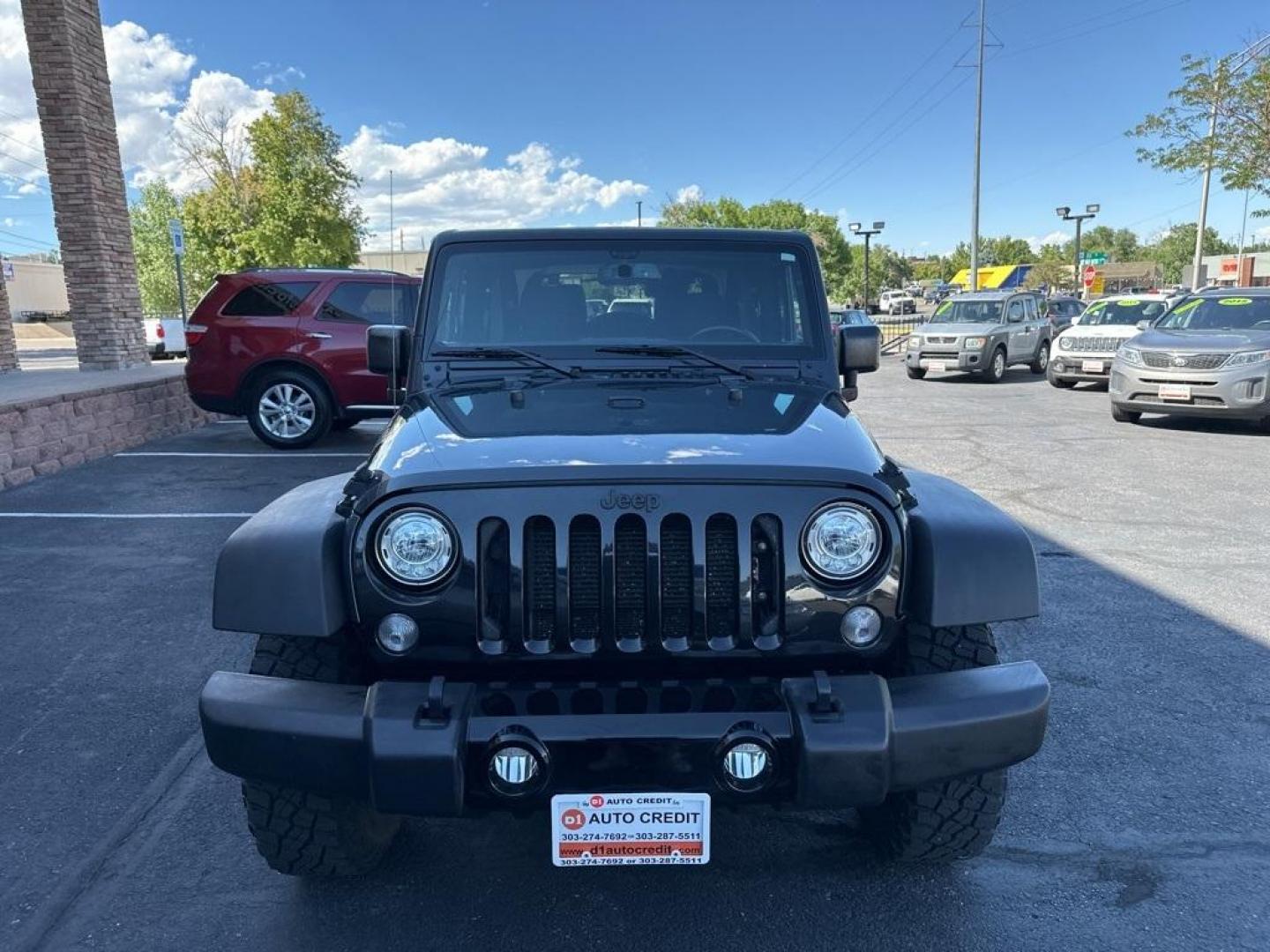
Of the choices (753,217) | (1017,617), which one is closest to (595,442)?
(1017,617)

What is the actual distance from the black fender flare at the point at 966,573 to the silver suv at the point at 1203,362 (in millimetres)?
9705

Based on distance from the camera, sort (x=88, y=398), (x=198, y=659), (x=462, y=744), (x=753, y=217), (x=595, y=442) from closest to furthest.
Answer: (x=462, y=744), (x=595, y=442), (x=198, y=659), (x=88, y=398), (x=753, y=217)

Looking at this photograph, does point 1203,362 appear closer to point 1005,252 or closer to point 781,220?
point 781,220

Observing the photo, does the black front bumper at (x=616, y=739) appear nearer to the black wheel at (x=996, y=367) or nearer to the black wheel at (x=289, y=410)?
the black wheel at (x=289, y=410)

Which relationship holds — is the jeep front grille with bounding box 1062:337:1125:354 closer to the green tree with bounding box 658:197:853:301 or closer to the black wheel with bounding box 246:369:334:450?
the black wheel with bounding box 246:369:334:450

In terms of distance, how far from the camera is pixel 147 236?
44.3m

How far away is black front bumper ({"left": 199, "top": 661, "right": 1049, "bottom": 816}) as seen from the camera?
6.87ft

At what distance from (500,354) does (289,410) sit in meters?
7.36

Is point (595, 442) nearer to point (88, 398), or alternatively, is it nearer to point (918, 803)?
point (918, 803)

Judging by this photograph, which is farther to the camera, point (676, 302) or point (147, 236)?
point (147, 236)

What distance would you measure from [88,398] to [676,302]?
26.6ft

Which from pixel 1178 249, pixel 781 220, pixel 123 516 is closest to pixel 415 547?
pixel 123 516

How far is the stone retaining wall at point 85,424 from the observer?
27.1 feet

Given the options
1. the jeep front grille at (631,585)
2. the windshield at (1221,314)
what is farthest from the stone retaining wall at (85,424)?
the windshield at (1221,314)
